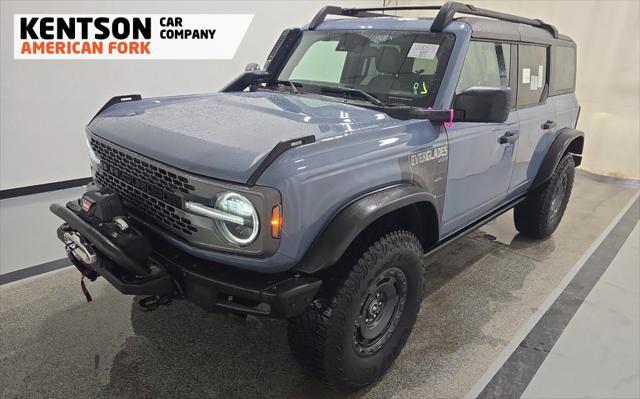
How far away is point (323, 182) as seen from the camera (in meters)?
1.63

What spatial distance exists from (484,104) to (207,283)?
1382 millimetres

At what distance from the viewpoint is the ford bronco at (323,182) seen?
160 cm

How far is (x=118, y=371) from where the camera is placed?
216cm

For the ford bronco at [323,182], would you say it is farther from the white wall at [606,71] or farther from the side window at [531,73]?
the white wall at [606,71]

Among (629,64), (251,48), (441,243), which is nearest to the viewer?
(441,243)

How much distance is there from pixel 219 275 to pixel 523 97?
2.30 meters

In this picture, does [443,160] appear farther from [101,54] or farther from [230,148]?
[101,54]

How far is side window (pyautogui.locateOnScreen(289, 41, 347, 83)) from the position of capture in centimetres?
264

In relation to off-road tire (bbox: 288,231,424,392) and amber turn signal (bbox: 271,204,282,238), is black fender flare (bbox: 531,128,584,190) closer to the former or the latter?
off-road tire (bbox: 288,231,424,392)

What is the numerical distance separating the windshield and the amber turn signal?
105 cm

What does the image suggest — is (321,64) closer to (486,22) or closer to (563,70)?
(486,22)

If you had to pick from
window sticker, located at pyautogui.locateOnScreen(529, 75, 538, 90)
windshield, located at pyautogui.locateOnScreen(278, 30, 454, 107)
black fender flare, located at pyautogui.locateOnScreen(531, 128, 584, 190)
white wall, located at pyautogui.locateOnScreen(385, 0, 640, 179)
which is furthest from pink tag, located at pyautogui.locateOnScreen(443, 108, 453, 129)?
white wall, located at pyautogui.locateOnScreen(385, 0, 640, 179)

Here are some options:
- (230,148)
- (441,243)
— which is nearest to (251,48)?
(441,243)

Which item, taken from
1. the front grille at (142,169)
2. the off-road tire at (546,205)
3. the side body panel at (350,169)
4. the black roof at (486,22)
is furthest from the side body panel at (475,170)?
the front grille at (142,169)
